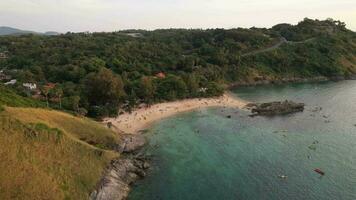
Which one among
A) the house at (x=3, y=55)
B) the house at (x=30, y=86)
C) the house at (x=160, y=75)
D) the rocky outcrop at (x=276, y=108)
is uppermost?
the house at (x=3, y=55)

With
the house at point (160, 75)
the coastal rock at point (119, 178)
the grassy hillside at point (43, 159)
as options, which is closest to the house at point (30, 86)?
the grassy hillside at point (43, 159)

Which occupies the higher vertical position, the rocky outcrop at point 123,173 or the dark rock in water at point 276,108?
the dark rock in water at point 276,108

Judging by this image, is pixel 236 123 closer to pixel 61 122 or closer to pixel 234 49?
pixel 61 122

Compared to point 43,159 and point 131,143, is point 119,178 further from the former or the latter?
point 131,143

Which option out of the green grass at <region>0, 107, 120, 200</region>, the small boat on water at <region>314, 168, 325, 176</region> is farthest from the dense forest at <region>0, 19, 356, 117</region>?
the small boat on water at <region>314, 168, 325, 176</region>

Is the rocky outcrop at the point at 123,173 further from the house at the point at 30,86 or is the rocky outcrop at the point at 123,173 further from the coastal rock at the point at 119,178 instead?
the house at the point at 30,86

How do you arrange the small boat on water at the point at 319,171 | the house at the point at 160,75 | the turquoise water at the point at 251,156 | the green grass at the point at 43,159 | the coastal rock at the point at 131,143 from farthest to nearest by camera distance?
the house at the point at 160,75 < the coastal rock at the point at 131,143 < the small boat on water at the point at 319,171 < the turquoise water at the point at 251,156 < the green grass at the point at 43,159

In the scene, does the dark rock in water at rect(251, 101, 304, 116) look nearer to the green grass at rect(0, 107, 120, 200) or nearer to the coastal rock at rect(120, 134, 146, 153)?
the coastal rock at rect(120, 134, 146, 153)
